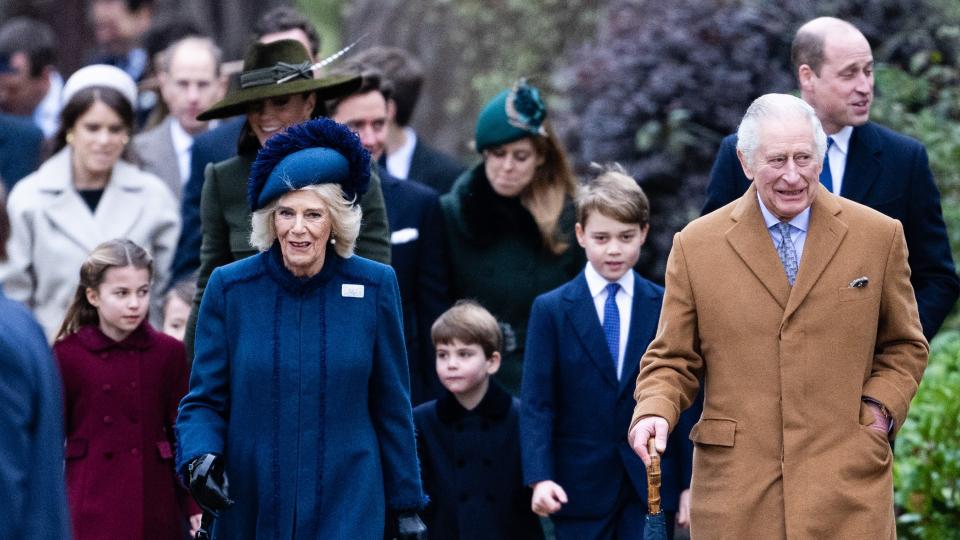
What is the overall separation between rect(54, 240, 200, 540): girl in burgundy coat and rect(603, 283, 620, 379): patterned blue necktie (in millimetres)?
1727

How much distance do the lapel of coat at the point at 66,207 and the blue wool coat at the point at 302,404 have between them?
3042 millimetres

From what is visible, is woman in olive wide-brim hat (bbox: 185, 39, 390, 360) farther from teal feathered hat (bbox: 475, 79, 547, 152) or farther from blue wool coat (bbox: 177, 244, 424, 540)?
teal feathered hat (bbox: 475, 79, 547, 152)

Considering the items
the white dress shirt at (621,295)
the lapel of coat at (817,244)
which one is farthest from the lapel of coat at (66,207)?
Result: the lapel of coat at (817,244)

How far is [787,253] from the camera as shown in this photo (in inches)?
250

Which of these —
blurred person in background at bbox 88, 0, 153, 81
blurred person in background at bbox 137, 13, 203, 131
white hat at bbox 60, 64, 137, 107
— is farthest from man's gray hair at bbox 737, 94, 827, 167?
blurred person in background at bbox 88, 0, 153, 81

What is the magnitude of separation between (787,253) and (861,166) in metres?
1.41

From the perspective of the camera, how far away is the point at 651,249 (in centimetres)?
1193

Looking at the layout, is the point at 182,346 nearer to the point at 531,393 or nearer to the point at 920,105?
the point at 531,393

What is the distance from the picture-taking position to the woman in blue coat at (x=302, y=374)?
648 centimetres

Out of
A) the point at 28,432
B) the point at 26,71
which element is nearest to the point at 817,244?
the point at 28,432

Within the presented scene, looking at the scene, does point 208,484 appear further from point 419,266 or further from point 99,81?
point 99,81

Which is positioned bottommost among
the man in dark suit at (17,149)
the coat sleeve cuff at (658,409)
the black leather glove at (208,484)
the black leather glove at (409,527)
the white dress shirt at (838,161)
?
the black leather glove at (409,527)

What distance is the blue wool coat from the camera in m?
6.48

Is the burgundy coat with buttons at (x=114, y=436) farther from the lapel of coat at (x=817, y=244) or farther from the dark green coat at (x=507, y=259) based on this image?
the lapel of coat at (x=817, y=244)
